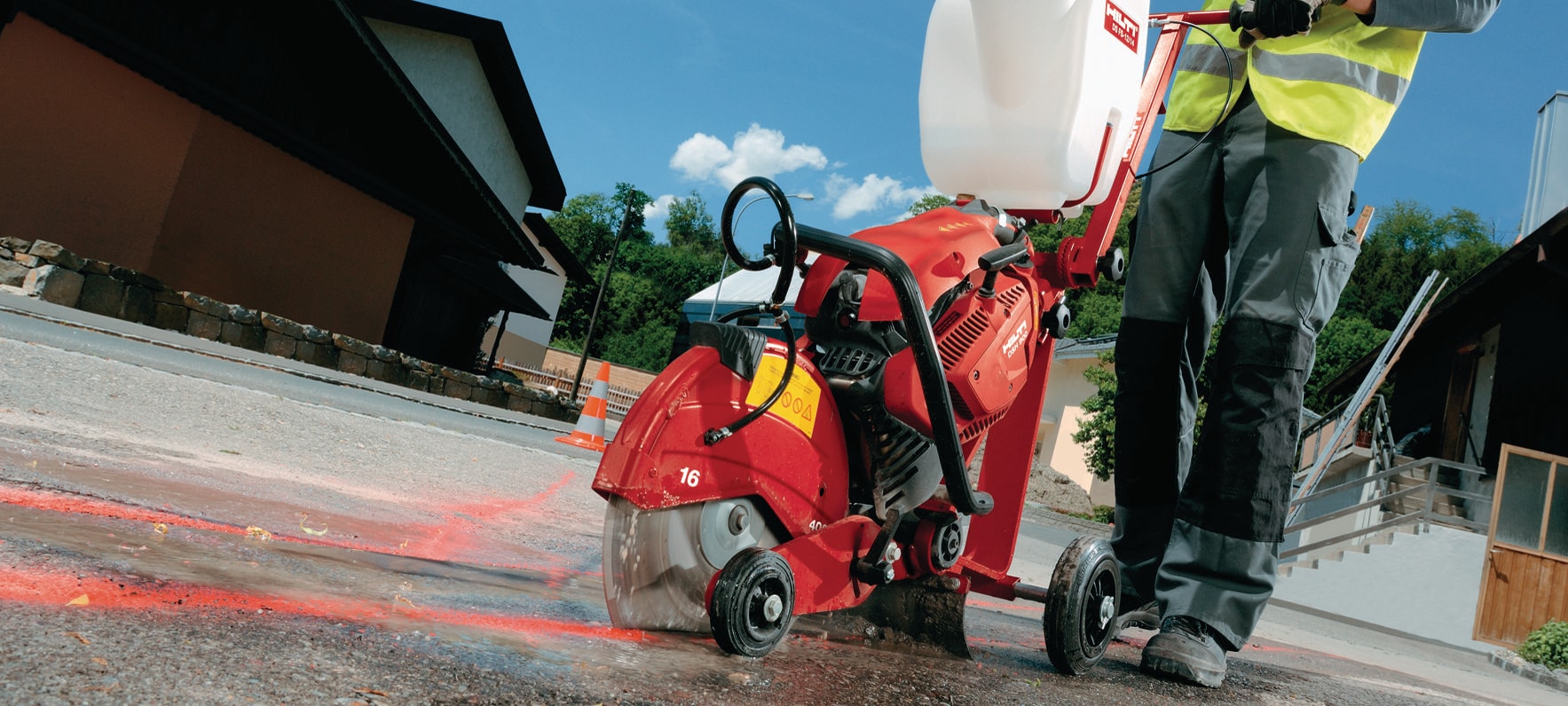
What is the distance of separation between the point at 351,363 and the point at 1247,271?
13.5 meters

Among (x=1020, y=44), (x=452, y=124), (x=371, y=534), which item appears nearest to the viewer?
(x=1020, y=44)

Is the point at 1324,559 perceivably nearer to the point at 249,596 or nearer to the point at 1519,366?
the point at 1519,366

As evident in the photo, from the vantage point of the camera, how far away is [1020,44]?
6.94 ft

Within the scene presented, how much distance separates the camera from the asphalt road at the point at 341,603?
40.6 inches

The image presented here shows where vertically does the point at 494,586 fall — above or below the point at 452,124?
below

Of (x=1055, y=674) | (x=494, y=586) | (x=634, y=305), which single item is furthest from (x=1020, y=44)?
(x=634, y=305)

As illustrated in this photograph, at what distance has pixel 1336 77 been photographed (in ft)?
7.84

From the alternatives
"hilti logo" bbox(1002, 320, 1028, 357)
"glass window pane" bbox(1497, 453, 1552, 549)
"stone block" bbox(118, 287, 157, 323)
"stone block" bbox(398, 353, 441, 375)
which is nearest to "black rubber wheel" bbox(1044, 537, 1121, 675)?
"hilti logo" bbox(1002, 320, 1028, 357)

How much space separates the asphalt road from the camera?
1.03 metres

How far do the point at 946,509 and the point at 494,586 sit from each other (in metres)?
0.98

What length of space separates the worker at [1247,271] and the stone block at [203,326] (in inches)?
477

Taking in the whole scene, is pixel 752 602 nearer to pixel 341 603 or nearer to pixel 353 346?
pixel 341 603

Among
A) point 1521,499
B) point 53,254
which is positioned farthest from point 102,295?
point 1521,499

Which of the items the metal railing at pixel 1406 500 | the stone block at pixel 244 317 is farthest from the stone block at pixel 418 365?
the metal railing at pixel 1406 500
